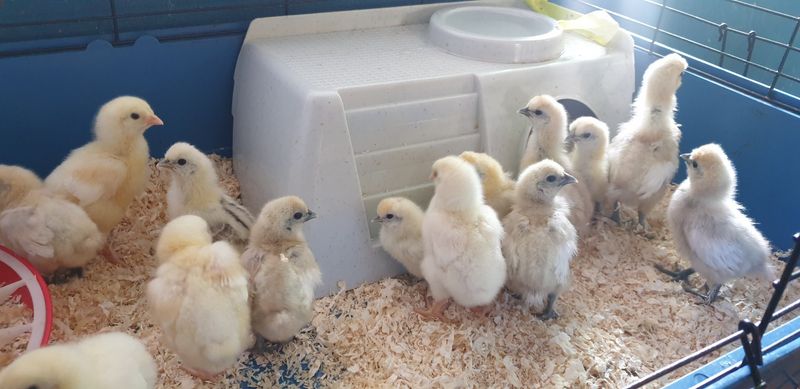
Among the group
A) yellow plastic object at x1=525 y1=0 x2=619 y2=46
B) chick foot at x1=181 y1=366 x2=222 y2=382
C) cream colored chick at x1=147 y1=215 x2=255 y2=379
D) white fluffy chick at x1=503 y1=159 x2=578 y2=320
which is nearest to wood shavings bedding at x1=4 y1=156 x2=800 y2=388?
chick foot at x1=181 y1=366 x2=222 y2=382

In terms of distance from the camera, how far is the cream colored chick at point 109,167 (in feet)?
6.53

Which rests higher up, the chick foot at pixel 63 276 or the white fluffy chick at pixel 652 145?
the white fluffy chick at pixel 652 145

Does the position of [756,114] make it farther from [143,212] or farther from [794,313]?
[143,212]

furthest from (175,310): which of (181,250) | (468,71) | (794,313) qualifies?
(794,313)

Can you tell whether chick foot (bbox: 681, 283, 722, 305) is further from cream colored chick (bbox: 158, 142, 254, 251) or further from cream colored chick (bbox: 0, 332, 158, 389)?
cream colored chick (bbox: 0, 332, 158, 389)

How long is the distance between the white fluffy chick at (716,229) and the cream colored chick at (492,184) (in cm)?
61

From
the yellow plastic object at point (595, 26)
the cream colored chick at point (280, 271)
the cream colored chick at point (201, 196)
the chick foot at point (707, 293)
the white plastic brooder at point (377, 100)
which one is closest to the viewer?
the cream colored chick at point (280, 271)

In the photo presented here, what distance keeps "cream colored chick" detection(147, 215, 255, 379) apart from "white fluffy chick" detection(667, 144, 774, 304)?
4.94ft

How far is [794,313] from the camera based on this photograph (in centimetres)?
221

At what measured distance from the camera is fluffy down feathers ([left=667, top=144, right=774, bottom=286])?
6.77 ft

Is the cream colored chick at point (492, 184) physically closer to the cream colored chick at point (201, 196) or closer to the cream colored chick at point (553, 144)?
the cream colored chick at point (553, 144)

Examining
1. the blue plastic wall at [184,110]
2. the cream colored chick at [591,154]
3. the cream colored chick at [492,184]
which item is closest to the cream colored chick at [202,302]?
the cream colored chick at [492,184]

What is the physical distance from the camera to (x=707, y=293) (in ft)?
7.51

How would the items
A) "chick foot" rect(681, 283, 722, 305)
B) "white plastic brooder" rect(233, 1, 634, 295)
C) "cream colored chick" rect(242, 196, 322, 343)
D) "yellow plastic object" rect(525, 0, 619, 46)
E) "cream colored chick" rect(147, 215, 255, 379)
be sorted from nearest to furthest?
"cream colored chick" rect(147, 215, 255, 379)
"cream colored chick" rect(242, 196, 322, 343)
"white plastic brooder" rect(233, 1, 634, 295)
"chick foot" rect(681, 283, 722, 305)
"yellow plastic object" rect(525, 0, 619, 46)
